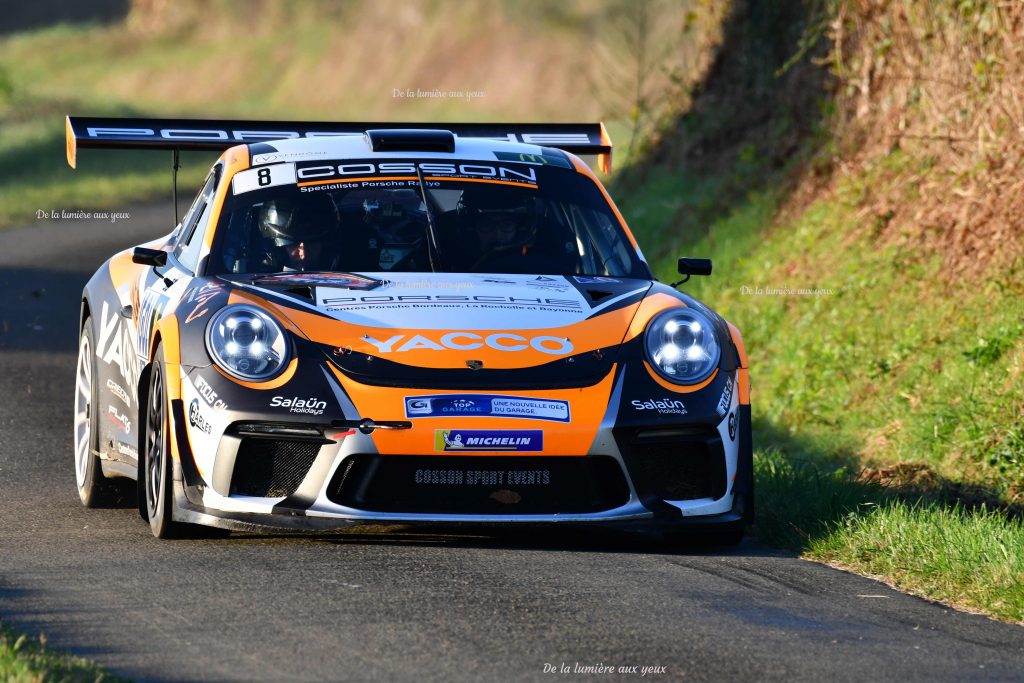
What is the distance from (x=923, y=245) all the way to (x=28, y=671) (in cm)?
839

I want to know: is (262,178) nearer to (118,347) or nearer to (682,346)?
(118,347)

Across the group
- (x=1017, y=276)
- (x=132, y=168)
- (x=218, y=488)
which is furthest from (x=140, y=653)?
(x=132, y=168)

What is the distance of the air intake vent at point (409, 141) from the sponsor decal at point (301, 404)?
6.52 feet

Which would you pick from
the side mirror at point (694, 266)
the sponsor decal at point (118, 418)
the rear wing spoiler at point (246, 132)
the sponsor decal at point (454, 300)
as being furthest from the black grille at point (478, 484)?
the rear wing spoiler at point (246, 132)

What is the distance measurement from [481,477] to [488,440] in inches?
6.0

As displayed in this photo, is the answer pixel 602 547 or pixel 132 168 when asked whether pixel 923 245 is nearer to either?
pixel 602 547

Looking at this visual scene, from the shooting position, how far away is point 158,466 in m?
7.34

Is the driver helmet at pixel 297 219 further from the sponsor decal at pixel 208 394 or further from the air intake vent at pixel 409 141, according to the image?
the sponsor decal at pixel 208 394

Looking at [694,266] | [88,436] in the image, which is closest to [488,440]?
[694,266]

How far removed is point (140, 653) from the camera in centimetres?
544

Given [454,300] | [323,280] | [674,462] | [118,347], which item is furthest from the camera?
[118,347]

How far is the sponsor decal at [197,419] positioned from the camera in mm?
6934

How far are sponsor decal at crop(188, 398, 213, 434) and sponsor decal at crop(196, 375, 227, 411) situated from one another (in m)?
0.04

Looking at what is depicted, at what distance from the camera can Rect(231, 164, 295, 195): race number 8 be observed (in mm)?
8266
